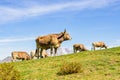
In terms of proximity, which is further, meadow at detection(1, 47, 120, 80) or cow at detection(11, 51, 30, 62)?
cow at detection(11, 51, 30, 62)

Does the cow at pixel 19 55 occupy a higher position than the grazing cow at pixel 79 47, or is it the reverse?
the grazing cow at pixel 79 47

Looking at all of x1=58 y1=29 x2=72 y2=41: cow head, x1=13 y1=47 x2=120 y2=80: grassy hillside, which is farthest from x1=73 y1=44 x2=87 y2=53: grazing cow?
x1=13 y1=47 x2=120 y2=80: grassy hillside

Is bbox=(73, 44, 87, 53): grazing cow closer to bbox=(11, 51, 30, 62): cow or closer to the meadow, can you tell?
bbox=(11, 51, 30, 62): cow

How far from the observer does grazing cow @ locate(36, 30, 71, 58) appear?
3878cm

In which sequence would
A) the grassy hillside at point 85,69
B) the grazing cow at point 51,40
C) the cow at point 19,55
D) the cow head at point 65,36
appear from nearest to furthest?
the grassy hillside at point 85,69 → the grazing cow at point 51,40 → the cow head at point 65,36 → the cow at point 19,55

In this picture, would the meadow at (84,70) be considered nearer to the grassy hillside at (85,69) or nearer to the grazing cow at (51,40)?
the grassy hillside at (85,69)

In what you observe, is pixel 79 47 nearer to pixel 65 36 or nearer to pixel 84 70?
pixel 65 36

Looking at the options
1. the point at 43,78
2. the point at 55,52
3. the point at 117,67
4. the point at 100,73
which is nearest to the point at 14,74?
the point at 43,78

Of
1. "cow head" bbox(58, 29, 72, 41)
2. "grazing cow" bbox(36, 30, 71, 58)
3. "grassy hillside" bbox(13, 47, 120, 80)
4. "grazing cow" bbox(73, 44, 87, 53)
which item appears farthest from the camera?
"grazing cow" bbox(73, 44, 87, 53)

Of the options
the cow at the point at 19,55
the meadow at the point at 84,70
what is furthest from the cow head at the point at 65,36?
the cow at the point at 19,55

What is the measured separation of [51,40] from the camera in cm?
3897

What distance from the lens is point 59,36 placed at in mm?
39750

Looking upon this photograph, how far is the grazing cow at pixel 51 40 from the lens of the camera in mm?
38781

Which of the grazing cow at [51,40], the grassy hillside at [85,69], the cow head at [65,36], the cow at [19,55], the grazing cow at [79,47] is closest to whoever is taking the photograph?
the grassy hillside at [85,69]
